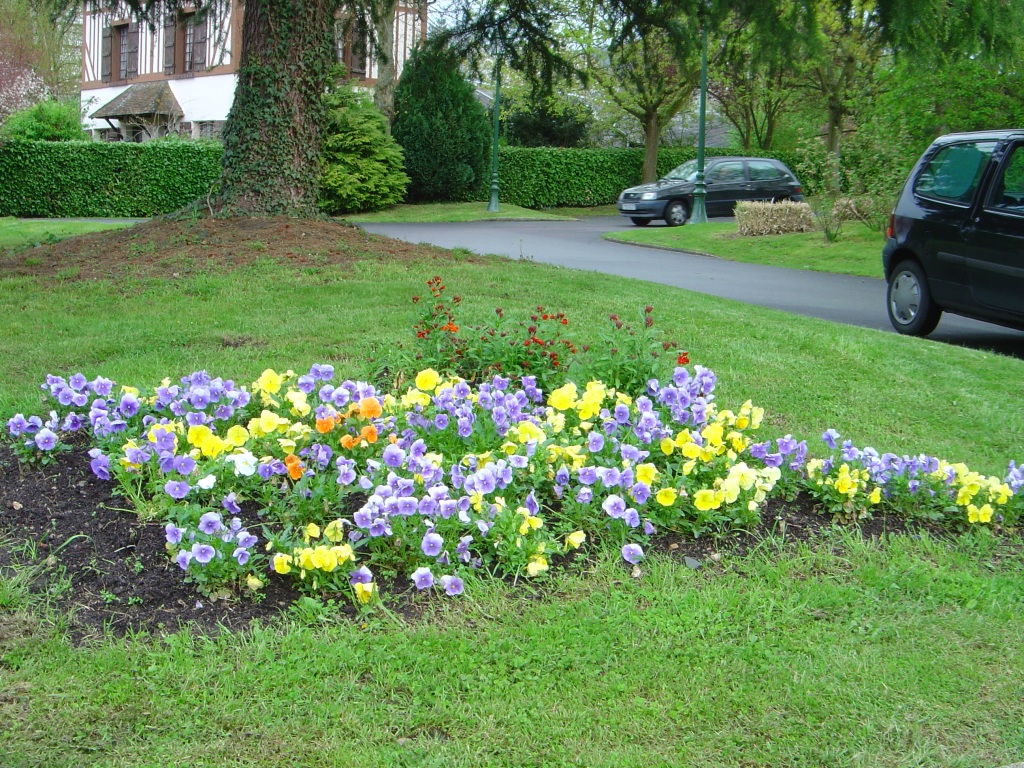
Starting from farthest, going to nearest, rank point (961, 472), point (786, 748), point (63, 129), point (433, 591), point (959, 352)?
point (63, 129), point (959, 352), point (961, 472), point (433, 591), point (786, 748)

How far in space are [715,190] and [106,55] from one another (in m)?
30.2

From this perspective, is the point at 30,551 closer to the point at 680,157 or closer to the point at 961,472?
the point at 961,472

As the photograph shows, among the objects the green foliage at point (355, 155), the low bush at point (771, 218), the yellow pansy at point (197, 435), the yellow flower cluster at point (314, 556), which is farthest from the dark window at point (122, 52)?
the yellow flower cluster at point (314, 556)

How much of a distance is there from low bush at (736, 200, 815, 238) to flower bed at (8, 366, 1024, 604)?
Result: 16.0 metres

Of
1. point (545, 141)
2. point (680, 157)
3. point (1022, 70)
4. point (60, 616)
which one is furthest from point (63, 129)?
point (60, 616)

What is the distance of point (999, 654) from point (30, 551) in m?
3.10

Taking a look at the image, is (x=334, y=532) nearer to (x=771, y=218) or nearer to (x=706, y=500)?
(x=706, y=500)

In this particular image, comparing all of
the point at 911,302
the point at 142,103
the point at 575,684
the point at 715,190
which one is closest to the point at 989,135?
the point at 911,302

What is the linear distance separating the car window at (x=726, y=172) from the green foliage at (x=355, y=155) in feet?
28.5

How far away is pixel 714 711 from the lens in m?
2.68

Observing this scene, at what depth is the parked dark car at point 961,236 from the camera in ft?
27.1

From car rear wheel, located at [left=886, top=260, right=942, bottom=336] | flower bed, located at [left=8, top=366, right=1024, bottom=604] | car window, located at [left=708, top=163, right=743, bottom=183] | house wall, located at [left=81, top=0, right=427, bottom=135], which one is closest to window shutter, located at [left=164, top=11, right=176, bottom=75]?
house wall, located at [left=81, top=0, right=427, bottom=135]

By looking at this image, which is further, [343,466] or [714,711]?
[343,466]

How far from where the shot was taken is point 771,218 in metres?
20.0
